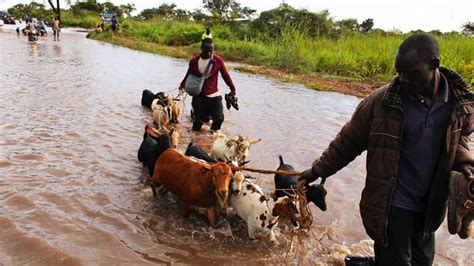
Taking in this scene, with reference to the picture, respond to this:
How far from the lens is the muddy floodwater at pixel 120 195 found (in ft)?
13.0

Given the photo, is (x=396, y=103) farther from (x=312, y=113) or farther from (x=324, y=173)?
(x=312, y=113)

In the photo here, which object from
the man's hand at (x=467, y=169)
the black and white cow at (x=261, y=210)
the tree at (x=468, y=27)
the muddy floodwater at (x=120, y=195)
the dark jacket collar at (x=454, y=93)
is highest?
the tree at (x=468, y=27)

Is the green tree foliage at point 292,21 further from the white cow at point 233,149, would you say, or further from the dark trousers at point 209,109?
the white cow at point 233,149

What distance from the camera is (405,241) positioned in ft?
9.66

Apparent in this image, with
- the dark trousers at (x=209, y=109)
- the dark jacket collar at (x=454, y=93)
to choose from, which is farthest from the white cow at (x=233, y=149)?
the dark jacket collar at (x=454, y=93)

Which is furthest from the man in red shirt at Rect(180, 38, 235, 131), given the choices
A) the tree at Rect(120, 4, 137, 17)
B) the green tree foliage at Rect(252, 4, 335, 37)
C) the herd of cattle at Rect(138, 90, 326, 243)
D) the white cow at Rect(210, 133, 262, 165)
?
the tree at Rect(120, 4, 137, 17)

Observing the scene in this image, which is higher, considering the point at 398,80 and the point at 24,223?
the point at 398,80

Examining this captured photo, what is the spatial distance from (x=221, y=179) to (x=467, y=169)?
2.14 metres

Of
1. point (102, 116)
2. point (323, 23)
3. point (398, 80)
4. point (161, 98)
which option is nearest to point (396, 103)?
point (398, 80)

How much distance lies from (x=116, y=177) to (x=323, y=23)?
22694mm

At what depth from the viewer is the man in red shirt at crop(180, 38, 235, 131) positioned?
292 inches

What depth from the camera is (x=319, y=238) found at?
457 cm

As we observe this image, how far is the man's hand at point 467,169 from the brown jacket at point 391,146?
3cm

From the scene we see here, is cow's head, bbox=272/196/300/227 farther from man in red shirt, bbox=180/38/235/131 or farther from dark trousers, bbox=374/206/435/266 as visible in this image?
man in red shirt, bbox=180/38/235/131
